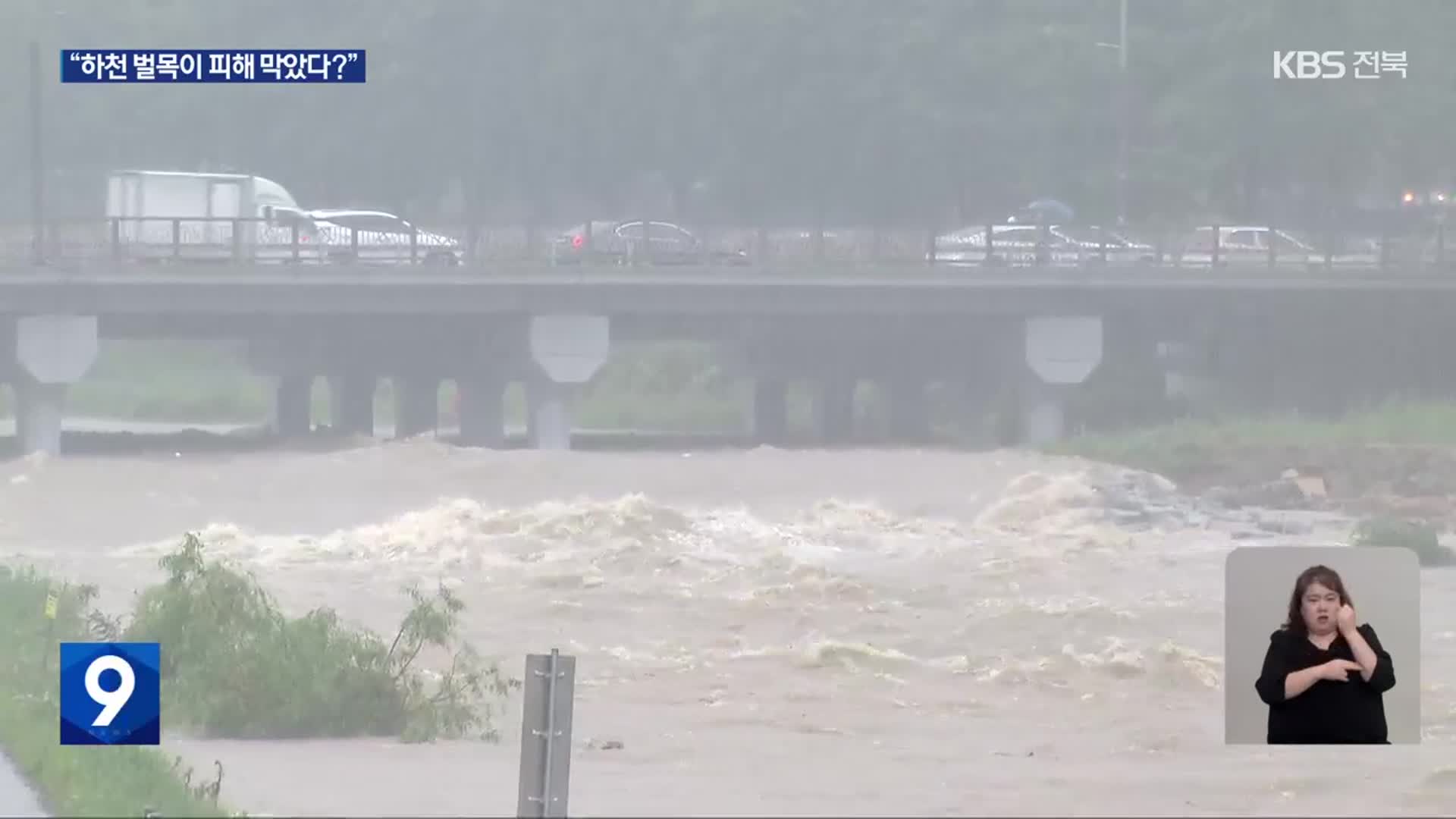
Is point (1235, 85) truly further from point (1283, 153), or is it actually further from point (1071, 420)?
point (1071, 420)

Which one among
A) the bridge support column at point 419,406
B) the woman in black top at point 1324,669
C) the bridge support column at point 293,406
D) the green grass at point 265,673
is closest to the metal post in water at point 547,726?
the woman in black top at point 1324,669

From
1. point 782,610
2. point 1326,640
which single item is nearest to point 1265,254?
point 782,610

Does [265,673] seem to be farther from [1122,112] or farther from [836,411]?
[1122,112]

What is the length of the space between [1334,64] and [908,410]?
56.9ft

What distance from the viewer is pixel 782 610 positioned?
27.7 metres

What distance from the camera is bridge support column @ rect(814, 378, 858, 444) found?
55938 mm

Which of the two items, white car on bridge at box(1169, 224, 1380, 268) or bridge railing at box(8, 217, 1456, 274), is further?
white car on bridge at box(1169, 224, 1380, 268)

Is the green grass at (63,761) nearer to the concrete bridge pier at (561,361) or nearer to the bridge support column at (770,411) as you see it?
the concrete bridge pier at (561,361)

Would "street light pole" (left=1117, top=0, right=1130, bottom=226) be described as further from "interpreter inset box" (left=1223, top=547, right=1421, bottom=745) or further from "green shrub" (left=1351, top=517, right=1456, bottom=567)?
"interpreter inset box" (left=1223, top=547, right=1421, bottom=745)

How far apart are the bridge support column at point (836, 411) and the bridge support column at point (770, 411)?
97 cm

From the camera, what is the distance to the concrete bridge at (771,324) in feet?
158

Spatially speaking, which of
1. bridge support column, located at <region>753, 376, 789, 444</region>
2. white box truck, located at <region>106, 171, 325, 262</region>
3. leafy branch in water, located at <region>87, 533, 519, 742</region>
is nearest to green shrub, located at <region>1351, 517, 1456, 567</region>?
leafy branch in water, located at <region>87, 533, 519, 742</region>

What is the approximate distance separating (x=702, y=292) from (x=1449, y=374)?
16266 mm
